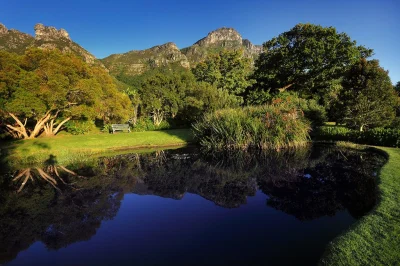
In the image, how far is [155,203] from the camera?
24.1 feet

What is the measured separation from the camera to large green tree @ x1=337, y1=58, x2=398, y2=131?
14789 mm

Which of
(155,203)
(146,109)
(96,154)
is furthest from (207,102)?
(155,203)

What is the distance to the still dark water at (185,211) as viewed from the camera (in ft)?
15.3

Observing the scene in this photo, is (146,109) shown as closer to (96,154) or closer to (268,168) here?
(96,154)

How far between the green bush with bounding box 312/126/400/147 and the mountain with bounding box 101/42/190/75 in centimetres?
10405

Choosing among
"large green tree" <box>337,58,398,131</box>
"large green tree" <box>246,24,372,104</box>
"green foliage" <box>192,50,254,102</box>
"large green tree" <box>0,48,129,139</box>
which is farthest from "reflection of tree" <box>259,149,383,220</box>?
"green foliage" <box>192,50,254,102</box>

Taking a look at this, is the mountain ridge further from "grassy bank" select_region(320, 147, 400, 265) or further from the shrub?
"grassy bank" select_region(320, 147, 400, 265)

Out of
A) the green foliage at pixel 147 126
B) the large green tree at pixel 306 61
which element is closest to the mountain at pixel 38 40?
the green foliage at pixel 147 126

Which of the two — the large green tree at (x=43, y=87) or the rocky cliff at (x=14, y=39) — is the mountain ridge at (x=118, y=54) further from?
the large green tree at (x=43, y=87)

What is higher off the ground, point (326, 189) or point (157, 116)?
point (157, 116)

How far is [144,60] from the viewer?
458ft

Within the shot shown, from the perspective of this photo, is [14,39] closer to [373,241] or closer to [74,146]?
[74,146]

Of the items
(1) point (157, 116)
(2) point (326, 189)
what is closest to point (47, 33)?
(1) point (157, 116)

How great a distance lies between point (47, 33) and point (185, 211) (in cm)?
12829
